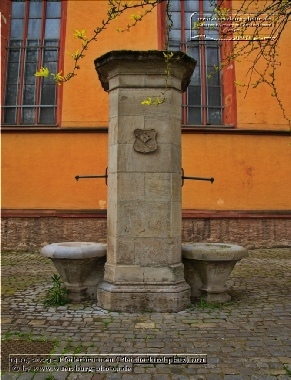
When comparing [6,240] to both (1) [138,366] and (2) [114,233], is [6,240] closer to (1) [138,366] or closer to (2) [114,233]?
(2) [114,233]

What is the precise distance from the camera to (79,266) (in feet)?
15.9

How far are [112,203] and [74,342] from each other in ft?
6.22

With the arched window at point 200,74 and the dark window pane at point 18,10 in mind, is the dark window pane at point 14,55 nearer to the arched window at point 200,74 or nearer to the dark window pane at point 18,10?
the dark window pane at point 18,10

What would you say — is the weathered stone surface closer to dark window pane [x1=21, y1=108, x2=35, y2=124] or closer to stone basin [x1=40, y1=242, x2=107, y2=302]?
dark window pane [x1=21, y1=108, x2=35, y2=124]

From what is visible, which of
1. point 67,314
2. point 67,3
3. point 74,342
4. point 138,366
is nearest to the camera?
point 138,366

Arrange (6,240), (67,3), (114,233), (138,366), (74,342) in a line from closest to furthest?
(138,366) < (74,342) < (114,233) < (6,240) < (67,3)

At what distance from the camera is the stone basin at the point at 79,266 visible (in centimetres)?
473

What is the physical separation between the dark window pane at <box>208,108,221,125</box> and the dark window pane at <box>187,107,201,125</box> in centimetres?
37

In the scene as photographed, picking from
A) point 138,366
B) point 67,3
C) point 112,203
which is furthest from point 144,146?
point 67,3

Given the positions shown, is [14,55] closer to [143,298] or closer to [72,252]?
[72,252]

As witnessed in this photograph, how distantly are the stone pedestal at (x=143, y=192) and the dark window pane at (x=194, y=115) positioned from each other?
6.93 metres

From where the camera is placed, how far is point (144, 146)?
15.7ft

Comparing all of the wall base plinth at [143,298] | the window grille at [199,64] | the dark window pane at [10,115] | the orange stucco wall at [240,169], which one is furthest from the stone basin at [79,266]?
the dark window pane at [10,115]

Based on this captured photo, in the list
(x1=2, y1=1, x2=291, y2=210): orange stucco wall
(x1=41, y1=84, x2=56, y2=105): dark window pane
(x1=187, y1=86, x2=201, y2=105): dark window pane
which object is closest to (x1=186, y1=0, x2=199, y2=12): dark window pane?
(x1=187, y1=86, x2=201, y2=105): dark window pane
